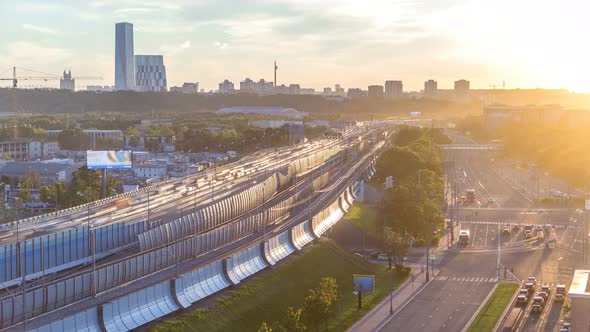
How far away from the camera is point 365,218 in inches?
1391

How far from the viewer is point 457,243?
33188 millimetres

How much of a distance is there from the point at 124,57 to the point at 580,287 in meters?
158

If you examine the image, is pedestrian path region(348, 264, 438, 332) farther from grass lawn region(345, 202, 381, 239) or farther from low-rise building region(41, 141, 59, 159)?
low-rise building region(41, 141, 59, 159)

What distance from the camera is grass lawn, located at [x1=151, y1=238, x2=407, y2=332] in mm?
18578

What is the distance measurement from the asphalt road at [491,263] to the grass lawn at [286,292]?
144cm

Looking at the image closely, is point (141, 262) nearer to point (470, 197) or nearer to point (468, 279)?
point (468, 279)

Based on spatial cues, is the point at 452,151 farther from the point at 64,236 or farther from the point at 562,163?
the point at 64,236

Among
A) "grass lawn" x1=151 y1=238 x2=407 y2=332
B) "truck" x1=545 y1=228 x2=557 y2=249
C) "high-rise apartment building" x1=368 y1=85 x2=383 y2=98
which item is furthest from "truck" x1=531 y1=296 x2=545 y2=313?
"high-rise apartment building" x1=368 y1=85 x2=383 y2=98

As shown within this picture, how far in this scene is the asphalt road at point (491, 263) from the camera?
72.0 feet

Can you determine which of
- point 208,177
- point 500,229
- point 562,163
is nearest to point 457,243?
point 500,229

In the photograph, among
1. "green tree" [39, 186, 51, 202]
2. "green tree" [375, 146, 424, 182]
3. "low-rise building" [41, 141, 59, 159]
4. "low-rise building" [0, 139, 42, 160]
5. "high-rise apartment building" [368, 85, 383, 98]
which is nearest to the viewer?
"green tree" [39, 186, 51, 202]

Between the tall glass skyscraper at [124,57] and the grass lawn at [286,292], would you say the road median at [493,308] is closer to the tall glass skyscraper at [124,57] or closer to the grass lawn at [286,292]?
the grass lawn at [286,292]

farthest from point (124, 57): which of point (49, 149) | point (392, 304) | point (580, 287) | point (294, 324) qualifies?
point (580, 287)

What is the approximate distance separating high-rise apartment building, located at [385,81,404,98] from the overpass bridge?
164 metres
